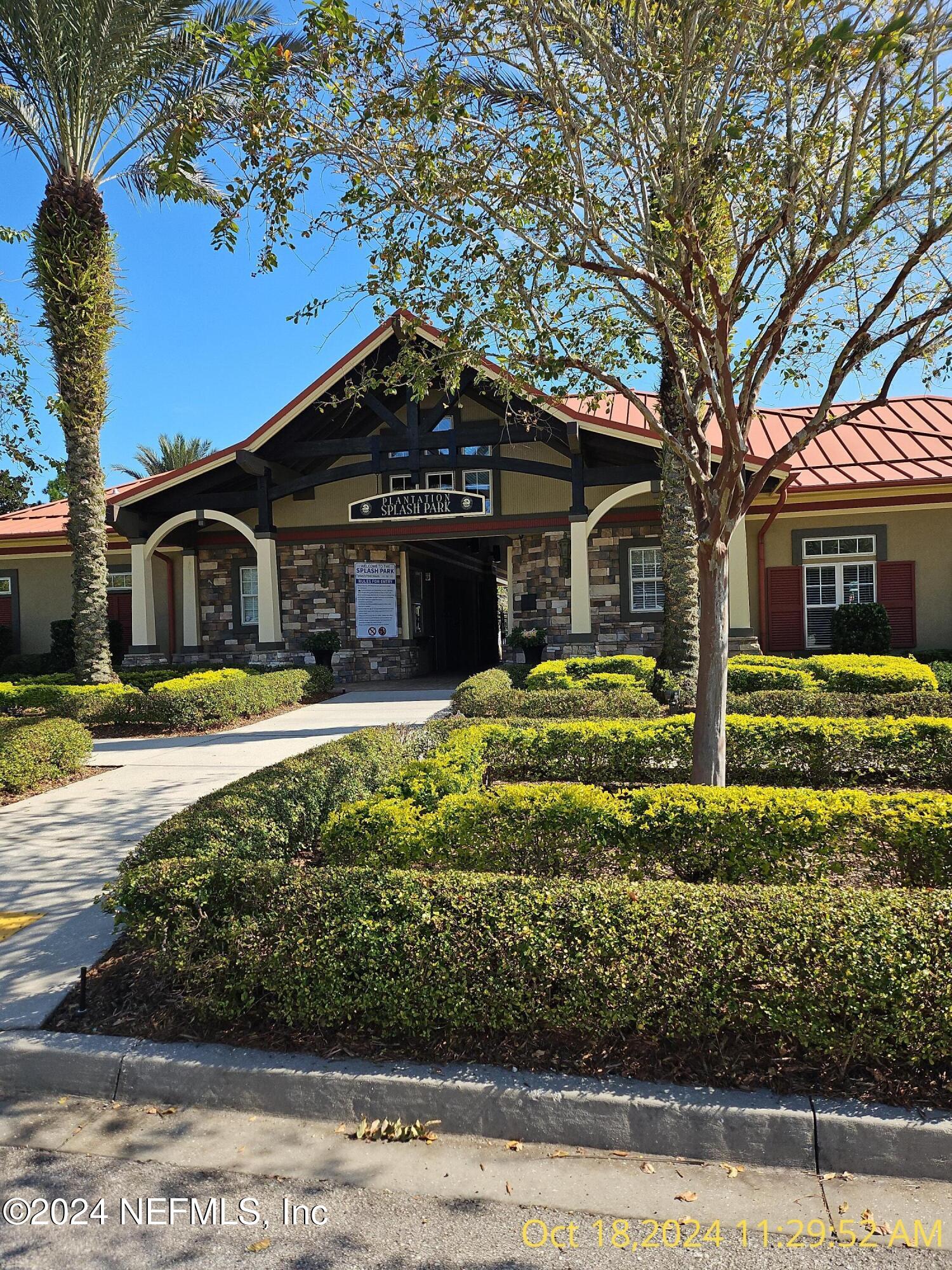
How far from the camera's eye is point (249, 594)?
63.2ft

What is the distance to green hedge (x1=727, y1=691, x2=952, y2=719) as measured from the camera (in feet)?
24.8

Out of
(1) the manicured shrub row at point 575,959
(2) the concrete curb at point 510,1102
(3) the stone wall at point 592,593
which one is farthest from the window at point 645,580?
(2) the concrete curb at point 510,1102

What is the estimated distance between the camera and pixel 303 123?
205 inches

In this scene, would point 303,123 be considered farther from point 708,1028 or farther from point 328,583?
point 328,583

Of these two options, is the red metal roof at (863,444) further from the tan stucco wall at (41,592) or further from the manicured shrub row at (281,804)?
the tan stucco wall at (41,592)

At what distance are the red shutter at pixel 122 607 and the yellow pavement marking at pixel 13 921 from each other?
17.2 m

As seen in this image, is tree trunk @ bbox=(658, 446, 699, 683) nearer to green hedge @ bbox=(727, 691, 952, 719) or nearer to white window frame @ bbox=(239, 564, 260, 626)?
green hedge @ bbox=(727, 691, 952, 719)

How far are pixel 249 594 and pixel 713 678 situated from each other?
15.9 meters

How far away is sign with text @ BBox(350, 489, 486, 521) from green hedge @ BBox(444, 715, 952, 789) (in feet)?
32.5

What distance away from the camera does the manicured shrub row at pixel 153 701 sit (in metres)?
11.2

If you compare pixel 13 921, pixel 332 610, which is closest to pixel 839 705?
pixel 13 921

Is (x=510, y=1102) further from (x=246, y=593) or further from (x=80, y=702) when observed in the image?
(x=246, y=593)

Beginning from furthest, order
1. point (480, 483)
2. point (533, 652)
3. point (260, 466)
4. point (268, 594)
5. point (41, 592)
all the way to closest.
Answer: point (41, 592) < point (480, 483) < point (268, 594) < point (260, 466) < point (533, 652)

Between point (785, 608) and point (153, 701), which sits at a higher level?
point (785, 608)
